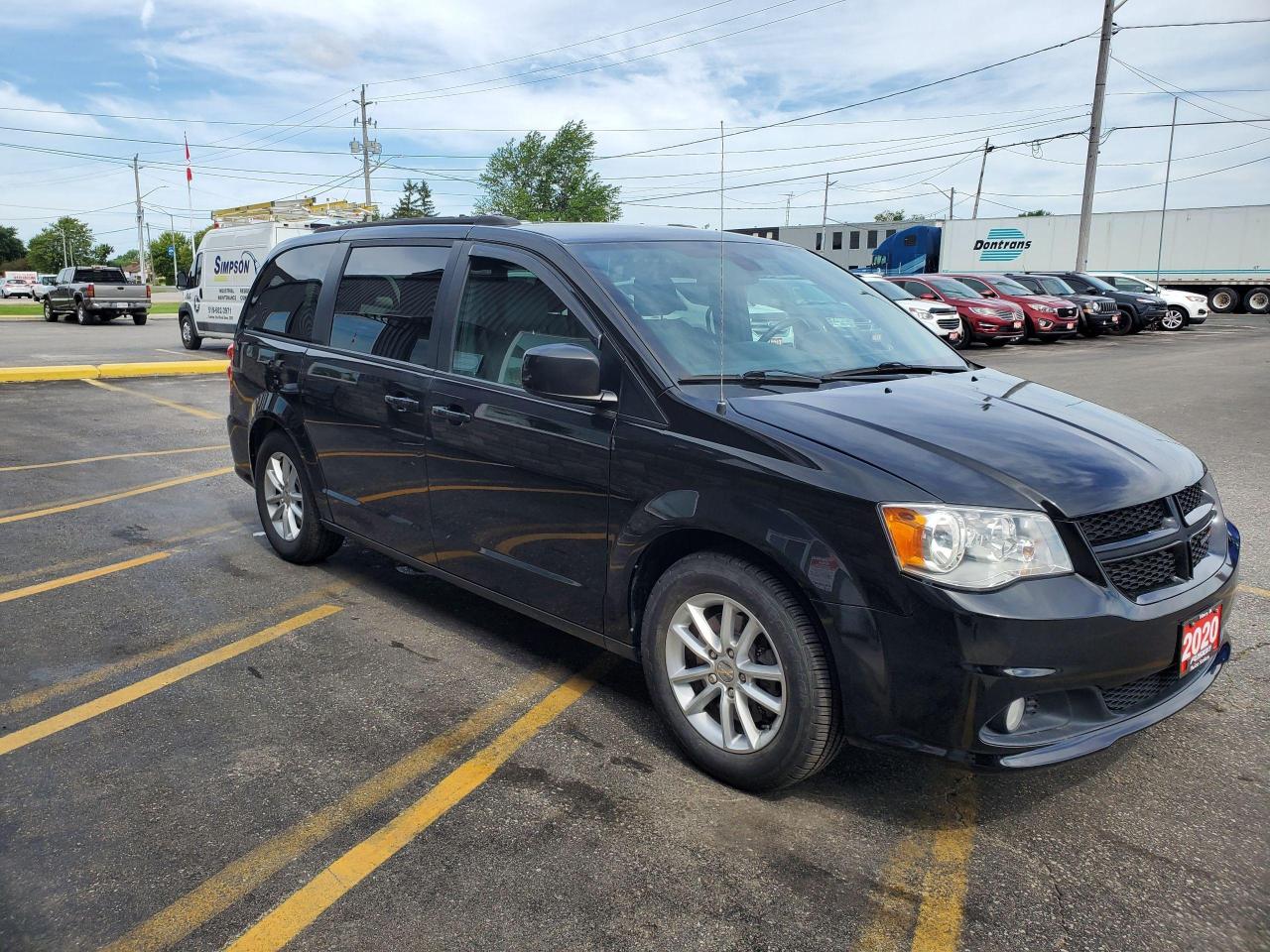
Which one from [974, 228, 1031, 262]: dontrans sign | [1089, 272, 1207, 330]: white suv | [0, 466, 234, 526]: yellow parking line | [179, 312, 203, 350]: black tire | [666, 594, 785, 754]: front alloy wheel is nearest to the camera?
[666, 594, 785, 754]: front alloy wheel

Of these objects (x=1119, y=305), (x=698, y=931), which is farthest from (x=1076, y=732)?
(x=1119, y=305)

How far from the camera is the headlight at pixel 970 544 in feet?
8.34

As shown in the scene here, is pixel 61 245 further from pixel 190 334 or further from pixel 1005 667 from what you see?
pixel 1005 667

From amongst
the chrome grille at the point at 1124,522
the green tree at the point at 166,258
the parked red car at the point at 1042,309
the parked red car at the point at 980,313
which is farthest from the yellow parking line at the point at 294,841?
the green tree at the point at 166,258

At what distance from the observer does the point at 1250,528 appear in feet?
19.9

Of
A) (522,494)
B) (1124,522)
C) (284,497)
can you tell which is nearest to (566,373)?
(522,494)

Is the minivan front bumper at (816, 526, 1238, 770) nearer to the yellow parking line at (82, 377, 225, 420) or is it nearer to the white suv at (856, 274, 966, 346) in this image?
the yellow parking line at (82, 377, 225, 420)

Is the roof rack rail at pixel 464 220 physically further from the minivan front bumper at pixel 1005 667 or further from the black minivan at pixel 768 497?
the minivan front bumper at pixel 1005 667

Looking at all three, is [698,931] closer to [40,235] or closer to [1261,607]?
[1261,607]

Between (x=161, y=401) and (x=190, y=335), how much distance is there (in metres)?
9.41

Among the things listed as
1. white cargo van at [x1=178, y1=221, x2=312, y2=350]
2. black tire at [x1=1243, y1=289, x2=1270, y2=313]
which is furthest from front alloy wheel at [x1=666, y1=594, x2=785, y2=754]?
black tire at [x1=1243, y1=289, x2=1270, y2=313]

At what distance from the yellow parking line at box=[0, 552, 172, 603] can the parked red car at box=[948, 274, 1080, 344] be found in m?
21.7

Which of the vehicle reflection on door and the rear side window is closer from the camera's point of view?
the vehicle reflection on door

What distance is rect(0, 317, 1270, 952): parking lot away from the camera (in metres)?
2.43
